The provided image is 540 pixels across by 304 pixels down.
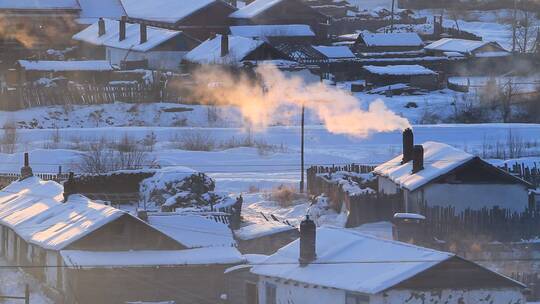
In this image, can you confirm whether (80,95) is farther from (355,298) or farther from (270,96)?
(355,298)

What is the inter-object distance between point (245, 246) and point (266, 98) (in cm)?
1915

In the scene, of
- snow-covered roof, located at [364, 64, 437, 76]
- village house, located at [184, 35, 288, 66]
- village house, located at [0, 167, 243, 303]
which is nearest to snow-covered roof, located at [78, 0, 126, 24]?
village house, located at [184, 35, 288, 66]

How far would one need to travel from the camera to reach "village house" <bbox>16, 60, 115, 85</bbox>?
46188 millimetres

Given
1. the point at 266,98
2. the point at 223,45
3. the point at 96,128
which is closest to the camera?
the point at 96,128

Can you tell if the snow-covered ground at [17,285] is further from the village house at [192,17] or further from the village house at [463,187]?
the village house at [192,17]

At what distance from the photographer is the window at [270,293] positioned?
1609 centimetres

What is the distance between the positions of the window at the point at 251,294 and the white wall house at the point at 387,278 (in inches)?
38.0

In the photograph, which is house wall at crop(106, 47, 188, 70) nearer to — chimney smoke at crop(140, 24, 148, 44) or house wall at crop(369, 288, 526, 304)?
chimney smoke at crop(140, 24, 148, 44)

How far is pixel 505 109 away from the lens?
40875 millimetres

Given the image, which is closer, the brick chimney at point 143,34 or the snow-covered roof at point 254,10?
the brick chimney at point 143,34

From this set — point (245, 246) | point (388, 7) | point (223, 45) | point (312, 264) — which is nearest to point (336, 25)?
point (388, 7)

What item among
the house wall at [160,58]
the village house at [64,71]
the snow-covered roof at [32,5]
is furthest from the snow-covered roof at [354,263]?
the snow-covered roof at [32,5]

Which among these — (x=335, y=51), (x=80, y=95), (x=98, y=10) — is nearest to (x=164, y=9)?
(x=98, y=10)

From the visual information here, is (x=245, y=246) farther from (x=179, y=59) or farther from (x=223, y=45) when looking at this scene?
(x=179, y=59)
